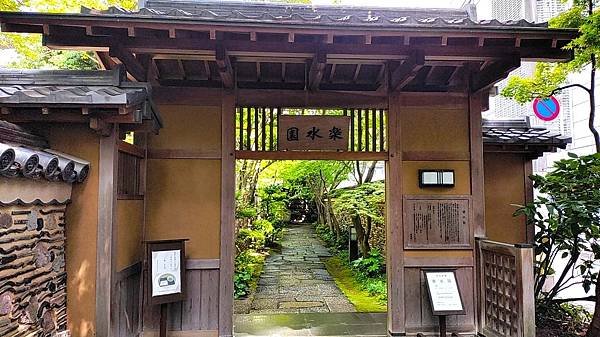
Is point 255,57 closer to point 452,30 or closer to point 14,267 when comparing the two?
point 452,30

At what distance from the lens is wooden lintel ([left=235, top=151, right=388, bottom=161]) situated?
5.04 metres

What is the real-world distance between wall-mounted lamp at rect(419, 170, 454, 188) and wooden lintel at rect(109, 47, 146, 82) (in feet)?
12.3

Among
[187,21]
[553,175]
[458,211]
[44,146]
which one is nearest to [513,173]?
[553,175]

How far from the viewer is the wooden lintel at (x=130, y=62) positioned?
400cm

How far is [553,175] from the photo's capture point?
5.23m

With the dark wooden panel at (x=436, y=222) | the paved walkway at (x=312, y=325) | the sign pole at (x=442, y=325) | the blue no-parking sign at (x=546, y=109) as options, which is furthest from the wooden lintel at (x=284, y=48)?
the paved walkway at (x=312, y=325)

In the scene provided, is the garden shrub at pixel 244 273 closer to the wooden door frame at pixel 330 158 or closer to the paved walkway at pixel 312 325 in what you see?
the paved walkway at pixel 312 325

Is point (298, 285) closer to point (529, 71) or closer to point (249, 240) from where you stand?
point (249, 240)

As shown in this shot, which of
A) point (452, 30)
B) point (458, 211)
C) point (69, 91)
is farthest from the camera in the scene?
point (458, 211)

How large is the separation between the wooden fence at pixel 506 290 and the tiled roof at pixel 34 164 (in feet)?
14.5

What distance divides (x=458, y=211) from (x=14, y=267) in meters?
4.74

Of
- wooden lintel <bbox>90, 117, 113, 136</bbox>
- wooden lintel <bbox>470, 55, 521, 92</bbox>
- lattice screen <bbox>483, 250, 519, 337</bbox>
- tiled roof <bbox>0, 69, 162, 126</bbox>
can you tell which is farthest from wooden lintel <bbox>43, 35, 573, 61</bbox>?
lattice screen <bbox>483, 250, 519, 337</bbox>

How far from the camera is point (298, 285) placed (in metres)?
8.97

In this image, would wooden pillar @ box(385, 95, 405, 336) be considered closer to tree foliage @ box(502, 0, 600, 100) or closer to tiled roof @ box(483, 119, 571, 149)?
tiled roof @ box(483, 119, 571, 149)
